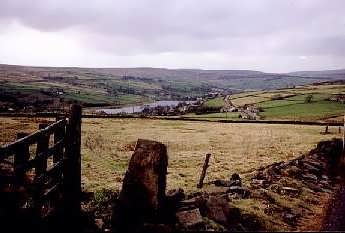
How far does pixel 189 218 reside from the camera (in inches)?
399

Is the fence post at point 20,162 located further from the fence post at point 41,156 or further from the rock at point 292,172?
the rock at point 292,172

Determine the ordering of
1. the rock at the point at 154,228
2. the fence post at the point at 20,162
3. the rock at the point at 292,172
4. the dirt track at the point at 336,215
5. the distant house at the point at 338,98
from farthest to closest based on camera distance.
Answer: the distant house at the point at 338,98 → the rock at the point at 292,172 → the dirt track at the point at 336,215 → the rock at the point at 154,228 → the fence post at the point at 20,162

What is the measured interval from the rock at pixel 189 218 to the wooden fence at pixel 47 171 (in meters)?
2.54

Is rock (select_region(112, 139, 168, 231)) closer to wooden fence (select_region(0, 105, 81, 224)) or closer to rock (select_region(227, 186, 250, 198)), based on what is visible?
wooden fence (select_region(0, 105, 81, 224))

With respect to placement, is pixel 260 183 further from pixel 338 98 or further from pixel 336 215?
pixel 338 98

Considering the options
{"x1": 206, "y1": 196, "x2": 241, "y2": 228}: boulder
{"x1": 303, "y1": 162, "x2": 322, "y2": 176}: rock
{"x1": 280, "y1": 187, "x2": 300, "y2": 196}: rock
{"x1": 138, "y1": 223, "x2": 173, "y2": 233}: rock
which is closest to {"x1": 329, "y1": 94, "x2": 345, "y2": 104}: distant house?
{"x1": 303, "y1": 162, "x2": 322, "y2": 176}: rock

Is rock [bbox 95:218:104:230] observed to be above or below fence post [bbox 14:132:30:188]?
below

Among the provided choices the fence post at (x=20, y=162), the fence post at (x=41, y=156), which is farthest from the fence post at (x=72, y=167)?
the fence post at (x=20, y=162)

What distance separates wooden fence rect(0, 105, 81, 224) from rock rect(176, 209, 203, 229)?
100.0 inches

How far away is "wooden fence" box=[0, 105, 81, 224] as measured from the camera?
8.00m

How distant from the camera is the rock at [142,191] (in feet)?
32.8

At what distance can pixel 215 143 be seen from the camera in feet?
125

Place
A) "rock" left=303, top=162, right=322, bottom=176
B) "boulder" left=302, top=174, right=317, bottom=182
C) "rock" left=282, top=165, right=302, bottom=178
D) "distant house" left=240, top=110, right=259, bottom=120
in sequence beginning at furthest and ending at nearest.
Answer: "distant house" left=240, top=110, right=259, bottom=120, "rock" left=303, top=162, right=322, bottom=176, "boulder" left=302, top=174, right=317, bottom=182, "rock" left=282, top=165, right=302, bottom=178

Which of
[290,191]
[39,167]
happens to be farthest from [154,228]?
[290,191]
